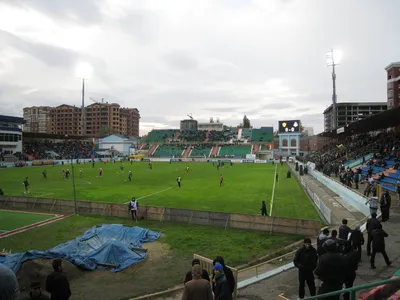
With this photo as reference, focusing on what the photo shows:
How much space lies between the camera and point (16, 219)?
63.5ft

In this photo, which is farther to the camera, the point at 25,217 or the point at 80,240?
the point at 25,217

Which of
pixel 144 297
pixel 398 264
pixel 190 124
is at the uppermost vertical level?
pixel 190 124

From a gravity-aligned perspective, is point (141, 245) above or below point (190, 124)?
below

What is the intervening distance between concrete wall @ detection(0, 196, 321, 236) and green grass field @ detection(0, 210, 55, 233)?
4.01 ft

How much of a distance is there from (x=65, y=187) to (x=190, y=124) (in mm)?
140321

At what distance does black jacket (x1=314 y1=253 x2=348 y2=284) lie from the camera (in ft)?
19.1

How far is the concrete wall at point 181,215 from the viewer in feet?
51.9

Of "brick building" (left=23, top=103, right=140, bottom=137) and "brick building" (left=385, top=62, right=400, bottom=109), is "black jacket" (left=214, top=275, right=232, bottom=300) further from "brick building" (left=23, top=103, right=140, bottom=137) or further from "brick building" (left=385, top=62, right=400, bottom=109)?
"brick building" (left=23, top=103, right=140, bottom=137)

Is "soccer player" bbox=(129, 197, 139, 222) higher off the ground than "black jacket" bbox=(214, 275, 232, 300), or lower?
lower

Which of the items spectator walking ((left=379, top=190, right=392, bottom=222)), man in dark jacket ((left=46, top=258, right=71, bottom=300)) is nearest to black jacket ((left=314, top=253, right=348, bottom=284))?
man in dark jacket ((left=46, top=258, right=71, bottom=300))

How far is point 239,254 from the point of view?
13039 millimetres

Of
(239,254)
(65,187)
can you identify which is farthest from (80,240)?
(65,187)

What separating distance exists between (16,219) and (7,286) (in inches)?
742

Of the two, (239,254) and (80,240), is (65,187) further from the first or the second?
(239,254)
